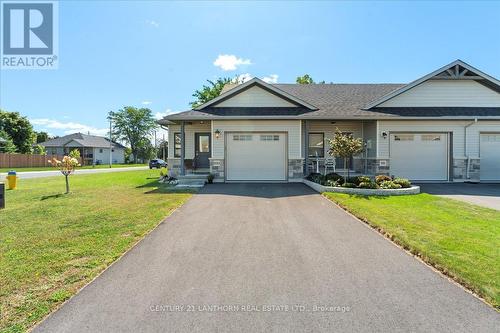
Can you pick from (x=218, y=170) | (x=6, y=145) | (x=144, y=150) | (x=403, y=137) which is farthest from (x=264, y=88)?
(x=144, y=150)

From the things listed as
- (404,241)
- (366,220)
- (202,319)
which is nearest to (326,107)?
(366,220)

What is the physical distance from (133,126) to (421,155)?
213ft

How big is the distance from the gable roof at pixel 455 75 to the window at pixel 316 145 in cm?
279

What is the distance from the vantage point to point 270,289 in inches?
134

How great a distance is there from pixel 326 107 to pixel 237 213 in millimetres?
9424

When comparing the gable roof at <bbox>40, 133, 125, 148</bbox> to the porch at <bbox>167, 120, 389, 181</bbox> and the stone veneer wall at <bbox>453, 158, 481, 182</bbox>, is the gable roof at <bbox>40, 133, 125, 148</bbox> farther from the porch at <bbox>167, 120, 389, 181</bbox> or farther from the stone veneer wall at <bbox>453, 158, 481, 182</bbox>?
the stone veneer wall at <bbox>453, 158, 481, 182</bbox>

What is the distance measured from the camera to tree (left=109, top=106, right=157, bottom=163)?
2566 inches

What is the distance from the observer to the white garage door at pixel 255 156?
13617mm

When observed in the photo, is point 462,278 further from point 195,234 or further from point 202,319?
point 195,234

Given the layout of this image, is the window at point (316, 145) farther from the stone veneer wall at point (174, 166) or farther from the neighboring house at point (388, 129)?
the stone veneer wall at point (174, 166)

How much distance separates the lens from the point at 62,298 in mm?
3129

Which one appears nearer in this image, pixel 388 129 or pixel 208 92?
pixel 388 129

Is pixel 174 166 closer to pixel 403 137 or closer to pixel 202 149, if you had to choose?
pixel 202 149

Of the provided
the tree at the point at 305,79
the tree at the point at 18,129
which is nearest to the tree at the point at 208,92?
the tree at the point at 305,79
